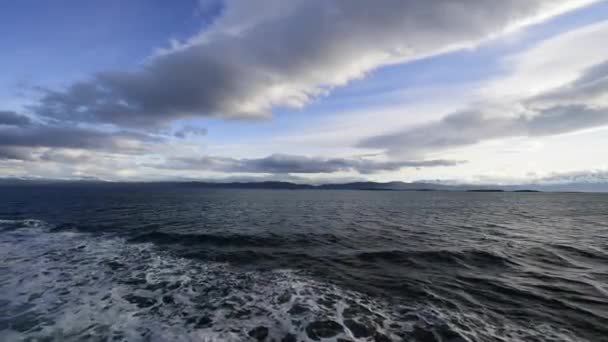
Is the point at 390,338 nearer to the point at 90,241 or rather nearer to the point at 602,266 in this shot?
the point at 602,266

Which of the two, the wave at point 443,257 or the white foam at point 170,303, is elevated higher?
the wave at point 443,257

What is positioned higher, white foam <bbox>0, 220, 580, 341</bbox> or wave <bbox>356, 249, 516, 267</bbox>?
wave <bbox>356, 249, 516, 267</bbox>

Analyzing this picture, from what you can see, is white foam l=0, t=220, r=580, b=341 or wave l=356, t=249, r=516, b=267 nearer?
white foam l=0, t=220, r=580, b=341

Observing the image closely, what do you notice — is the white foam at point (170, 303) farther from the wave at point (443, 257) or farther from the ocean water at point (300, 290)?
the wave at point (443, 257)

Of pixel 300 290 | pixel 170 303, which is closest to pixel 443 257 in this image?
pixel 300 290

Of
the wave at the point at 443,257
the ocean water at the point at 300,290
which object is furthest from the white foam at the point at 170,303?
the wave at the point at 443,257

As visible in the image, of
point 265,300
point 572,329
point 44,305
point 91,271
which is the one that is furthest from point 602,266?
point 91,271

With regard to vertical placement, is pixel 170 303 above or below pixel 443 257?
below

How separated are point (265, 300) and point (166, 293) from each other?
5.24m

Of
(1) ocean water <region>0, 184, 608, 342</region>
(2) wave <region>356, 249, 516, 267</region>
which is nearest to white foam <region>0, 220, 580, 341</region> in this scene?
(1) ocean water <region>0, 184, 608, 342</region>

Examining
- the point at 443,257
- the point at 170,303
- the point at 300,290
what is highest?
the point at 443,257

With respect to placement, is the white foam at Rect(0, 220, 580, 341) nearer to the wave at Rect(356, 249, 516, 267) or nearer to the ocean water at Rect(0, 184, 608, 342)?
the ocean water at Rect(0, 184, 608, 342)

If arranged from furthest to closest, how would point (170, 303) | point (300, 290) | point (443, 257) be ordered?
point (443, 257), point (300, 290), point (170, 303)

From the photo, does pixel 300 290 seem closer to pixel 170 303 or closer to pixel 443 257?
pixel 170 303
